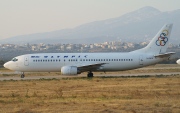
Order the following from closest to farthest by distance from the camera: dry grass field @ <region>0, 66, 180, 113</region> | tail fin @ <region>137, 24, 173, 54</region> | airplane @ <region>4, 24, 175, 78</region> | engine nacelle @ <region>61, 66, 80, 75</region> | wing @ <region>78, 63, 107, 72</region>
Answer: dry grass field @ <region>0, 66, 180, 113</region> < engine nacelle @ <region>61, 66, 80, 75</region> < wing @ <region>78, 63, 107, 72</region> < airplane @ <region>4, 24, 175, 78</region> < tail fin @ <region>137, 24, 173, 54</region>

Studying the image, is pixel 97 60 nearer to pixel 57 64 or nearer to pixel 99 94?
pixel 57 64

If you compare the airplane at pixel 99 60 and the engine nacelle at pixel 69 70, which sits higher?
the airplane at pixel 99 60

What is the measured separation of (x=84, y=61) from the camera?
4306 cm

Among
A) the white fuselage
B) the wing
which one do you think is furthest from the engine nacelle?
the white fuselage

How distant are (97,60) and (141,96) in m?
19.4

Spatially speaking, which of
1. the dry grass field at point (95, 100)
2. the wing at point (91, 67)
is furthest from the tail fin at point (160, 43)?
the dry grass field at point (95, 100)

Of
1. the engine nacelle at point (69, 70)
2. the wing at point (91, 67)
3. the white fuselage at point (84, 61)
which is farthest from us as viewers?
the white fuselage at point (84, 61)

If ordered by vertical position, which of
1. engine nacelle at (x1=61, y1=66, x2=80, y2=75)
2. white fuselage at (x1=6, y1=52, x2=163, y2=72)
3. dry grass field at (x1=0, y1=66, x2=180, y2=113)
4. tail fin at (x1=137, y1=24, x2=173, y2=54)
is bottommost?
dry grass field at (x1=0, y1=66, x2=180, y2=113)

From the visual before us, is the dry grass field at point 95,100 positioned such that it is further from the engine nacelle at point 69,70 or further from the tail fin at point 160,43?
the tail fin at point 160,43

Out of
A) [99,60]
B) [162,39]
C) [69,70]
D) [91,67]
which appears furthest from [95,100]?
[162,39]

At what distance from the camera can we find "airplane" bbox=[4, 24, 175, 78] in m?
42.1

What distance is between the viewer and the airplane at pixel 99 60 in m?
42.1

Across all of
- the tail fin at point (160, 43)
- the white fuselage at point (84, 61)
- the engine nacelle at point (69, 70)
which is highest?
the tail fin at point (160, 43)

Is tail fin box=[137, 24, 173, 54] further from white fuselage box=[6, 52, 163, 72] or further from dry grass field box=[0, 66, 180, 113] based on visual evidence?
dry grass field box=[0, 66, 180, 113]
